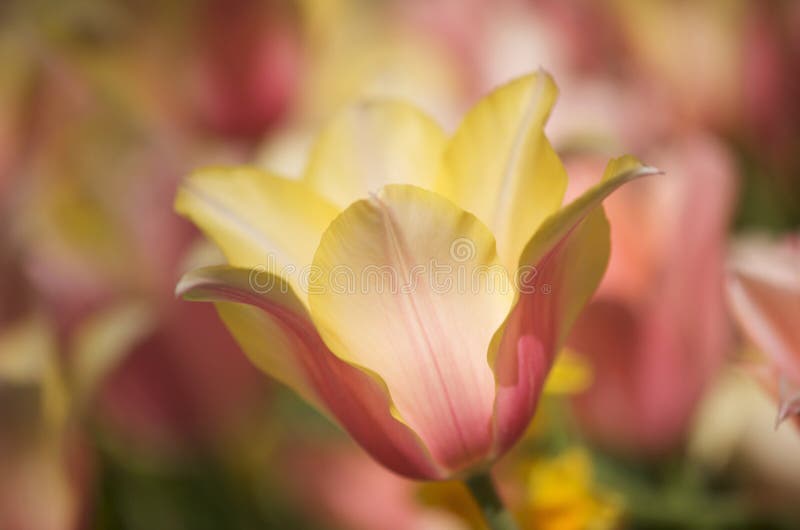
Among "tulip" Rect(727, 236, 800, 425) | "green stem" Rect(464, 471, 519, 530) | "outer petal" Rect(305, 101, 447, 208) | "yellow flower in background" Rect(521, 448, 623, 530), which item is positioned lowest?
"yellow flower in background" Rect(521, 448, 623, 530)

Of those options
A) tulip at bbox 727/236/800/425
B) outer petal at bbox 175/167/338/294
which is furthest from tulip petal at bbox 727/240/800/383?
outer petal at bbox 175/167/338/294

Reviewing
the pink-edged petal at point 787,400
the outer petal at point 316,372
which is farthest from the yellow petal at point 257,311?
the pink-edged petal at point 787,400

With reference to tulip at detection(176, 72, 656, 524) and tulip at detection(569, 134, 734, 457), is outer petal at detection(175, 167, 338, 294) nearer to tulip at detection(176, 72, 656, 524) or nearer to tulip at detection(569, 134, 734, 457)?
tulip at detection(176, 72, 656, 524)

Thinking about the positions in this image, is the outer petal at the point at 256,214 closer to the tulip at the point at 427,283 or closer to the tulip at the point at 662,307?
the tulip at the point at 427,283

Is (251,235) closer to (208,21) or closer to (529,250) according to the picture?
(529,250)


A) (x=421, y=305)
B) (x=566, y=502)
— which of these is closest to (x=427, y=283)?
(x=421, y=305)

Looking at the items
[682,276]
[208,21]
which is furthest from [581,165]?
[208,21]
